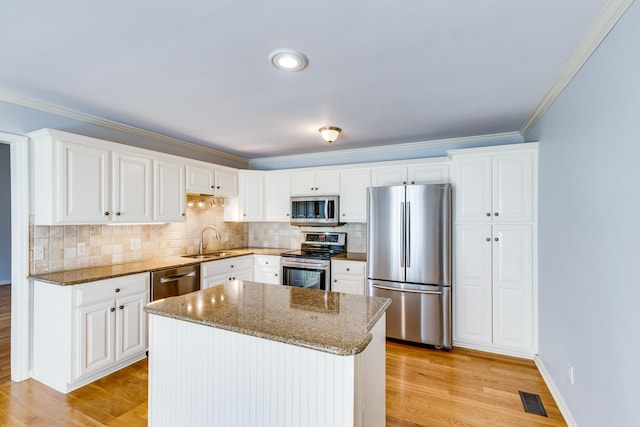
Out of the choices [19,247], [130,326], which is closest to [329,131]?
[130,326]

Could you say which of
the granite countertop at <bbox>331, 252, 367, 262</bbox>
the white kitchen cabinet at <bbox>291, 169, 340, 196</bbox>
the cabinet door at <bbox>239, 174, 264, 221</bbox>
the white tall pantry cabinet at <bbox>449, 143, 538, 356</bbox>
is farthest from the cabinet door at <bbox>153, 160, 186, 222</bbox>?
the white tall pantry cabinet at <bbox>449, 143, 538, 356</bbox>

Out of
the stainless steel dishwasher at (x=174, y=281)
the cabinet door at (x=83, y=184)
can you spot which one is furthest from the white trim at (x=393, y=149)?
the cabinet door at (x=83, y=184)

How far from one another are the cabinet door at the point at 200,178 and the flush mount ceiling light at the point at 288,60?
7.18 ft

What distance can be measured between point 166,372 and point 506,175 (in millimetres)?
3295

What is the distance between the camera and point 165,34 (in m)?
1.66

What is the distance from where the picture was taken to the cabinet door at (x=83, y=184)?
2.54 meters

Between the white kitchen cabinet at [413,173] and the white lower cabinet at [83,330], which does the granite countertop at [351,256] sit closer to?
the white kitchen cabinet at [413,173]

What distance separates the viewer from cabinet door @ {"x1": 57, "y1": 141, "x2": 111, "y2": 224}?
2539mm

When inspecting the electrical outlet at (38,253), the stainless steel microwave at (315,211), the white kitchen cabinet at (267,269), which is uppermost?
the stainless steel microwave at (315,211)

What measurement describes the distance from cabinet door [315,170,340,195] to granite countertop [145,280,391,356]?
7.41ft

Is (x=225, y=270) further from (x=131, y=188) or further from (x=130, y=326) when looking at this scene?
(x=131, y=188)

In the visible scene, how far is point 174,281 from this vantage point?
126 inches

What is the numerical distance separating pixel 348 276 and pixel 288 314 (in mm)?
2276

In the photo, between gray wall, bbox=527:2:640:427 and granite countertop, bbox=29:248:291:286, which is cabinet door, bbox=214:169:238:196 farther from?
gray wall, bbox=527:2:640:427
